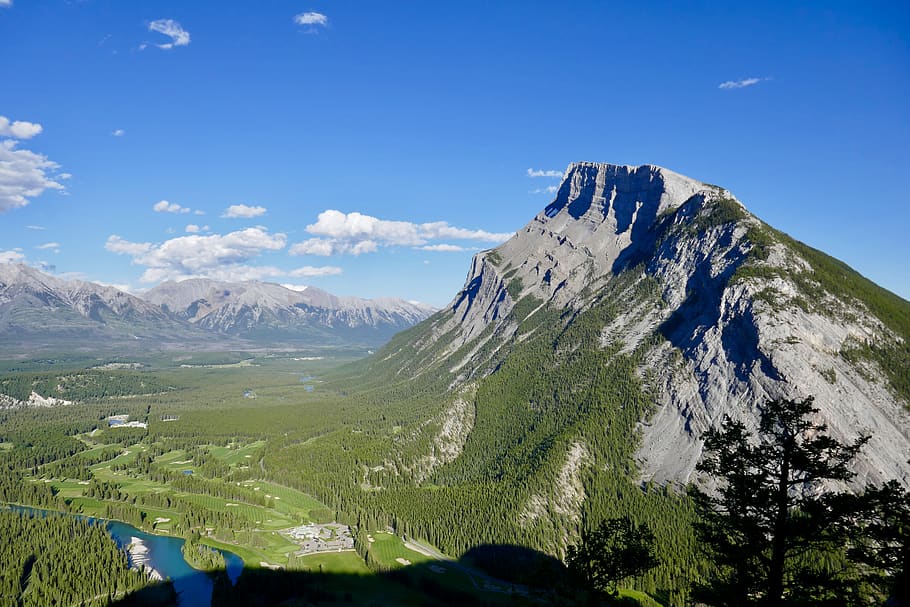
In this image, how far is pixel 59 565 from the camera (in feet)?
364

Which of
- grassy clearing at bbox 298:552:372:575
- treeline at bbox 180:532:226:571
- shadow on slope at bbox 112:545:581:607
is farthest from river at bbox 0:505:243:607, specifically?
grassy clearing at bbox 298:552:372:575

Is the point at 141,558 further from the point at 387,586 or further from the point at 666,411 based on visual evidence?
the point at 666,411

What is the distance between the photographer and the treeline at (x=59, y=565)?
10100cm

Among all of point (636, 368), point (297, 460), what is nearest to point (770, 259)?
point (636, 368)

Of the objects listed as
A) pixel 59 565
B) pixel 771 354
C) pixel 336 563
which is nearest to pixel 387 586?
pixel 336 563

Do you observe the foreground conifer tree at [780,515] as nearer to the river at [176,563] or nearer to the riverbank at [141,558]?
the river at [176,563]

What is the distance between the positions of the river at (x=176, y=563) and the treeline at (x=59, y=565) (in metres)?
7.25

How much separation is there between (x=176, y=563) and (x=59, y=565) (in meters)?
23.2

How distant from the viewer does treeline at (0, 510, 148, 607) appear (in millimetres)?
101000

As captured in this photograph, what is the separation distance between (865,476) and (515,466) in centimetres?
8682

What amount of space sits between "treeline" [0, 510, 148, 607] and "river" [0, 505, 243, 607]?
7.25 meters

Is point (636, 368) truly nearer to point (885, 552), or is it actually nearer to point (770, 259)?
point (770, 259)

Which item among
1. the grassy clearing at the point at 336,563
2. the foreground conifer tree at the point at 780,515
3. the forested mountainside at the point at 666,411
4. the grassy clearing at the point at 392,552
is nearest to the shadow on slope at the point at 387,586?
the grassy clearing at the point at 336,563

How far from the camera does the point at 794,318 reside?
5630 inches
